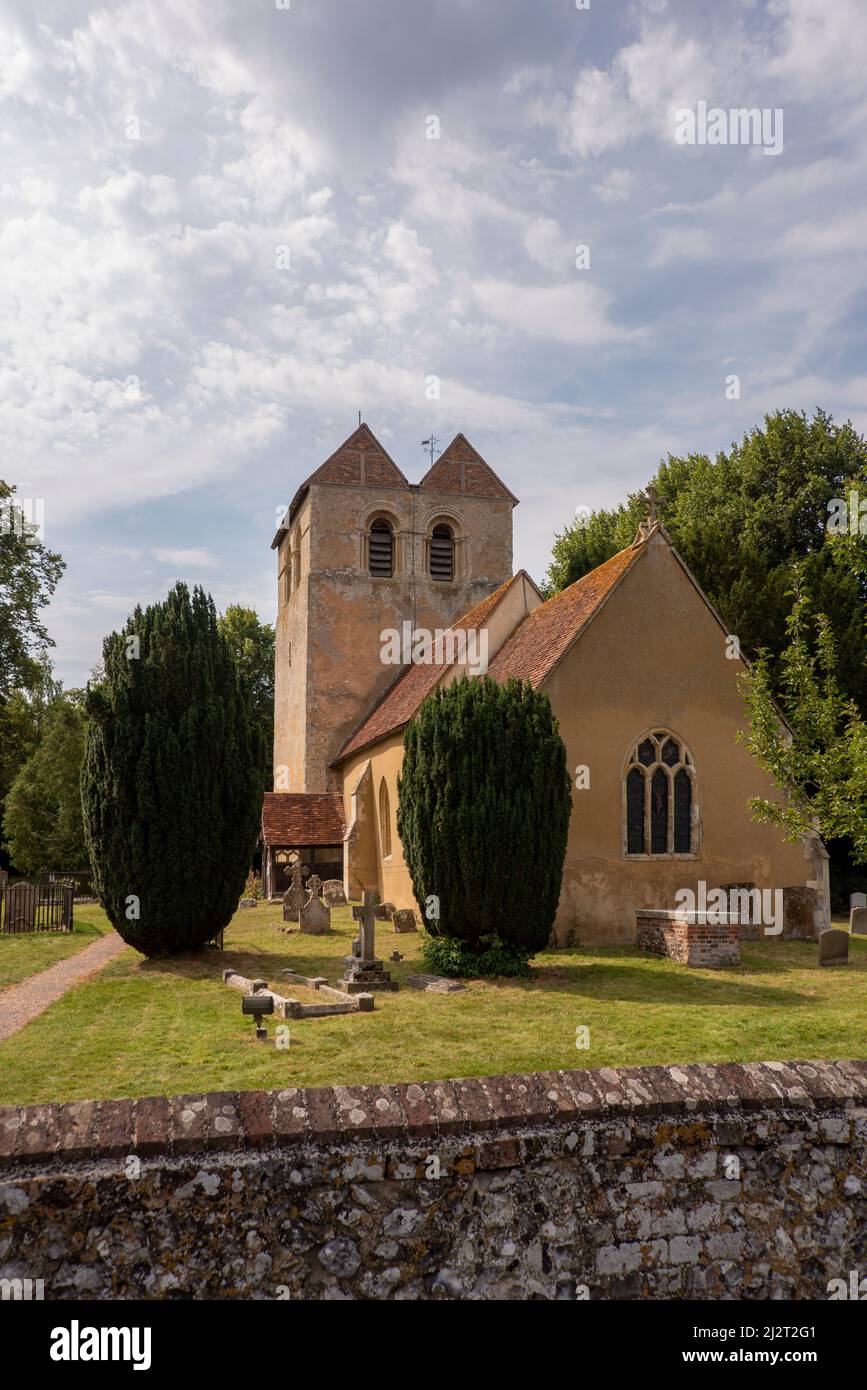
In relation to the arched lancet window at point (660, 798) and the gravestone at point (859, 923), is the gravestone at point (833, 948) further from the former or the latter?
the gravestone at point (859, 923)

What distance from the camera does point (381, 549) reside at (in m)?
33.2

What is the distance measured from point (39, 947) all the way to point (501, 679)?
1119 centimetres

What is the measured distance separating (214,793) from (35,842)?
101 feet

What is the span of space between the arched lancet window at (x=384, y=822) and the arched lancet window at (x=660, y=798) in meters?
8.27

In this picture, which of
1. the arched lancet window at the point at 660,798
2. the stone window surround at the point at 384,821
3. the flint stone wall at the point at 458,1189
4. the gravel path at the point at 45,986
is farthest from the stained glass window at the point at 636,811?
the flint stone wall at the point at 458,1189

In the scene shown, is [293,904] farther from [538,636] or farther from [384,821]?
[538,636]

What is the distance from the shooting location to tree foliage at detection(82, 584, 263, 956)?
1575cm

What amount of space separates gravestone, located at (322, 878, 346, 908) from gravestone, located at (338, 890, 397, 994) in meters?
12.9

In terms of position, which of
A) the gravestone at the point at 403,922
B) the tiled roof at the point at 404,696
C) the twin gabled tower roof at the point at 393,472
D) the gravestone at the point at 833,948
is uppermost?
the twin gabled tower roof at the point at 393,472

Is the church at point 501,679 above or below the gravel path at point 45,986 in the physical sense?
above

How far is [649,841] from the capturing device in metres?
18.2

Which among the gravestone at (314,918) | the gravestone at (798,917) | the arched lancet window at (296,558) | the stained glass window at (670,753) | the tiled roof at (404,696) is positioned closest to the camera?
the stained glass window at (670,753)

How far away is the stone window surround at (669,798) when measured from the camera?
17984mm

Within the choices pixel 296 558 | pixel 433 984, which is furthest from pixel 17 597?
pixel 433 984
